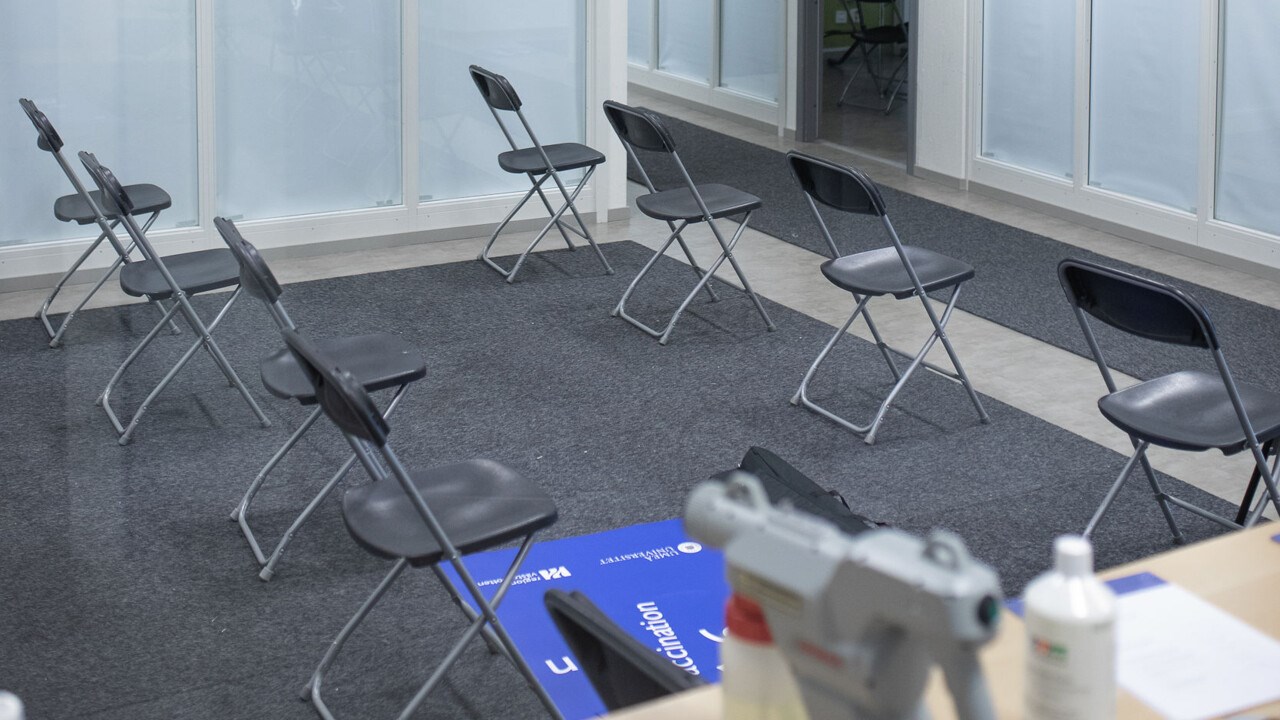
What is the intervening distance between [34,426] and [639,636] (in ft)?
7.91

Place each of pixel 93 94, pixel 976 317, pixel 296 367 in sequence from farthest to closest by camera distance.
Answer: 1. pixel 93 94
2. pixel 976 317
3. pixel 296 367

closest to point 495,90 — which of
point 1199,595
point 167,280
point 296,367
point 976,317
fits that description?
point 167,280

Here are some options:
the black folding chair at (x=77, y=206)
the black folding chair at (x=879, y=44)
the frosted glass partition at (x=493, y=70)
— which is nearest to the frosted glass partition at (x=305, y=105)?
the frosted glass partition at (x=493, y=70)

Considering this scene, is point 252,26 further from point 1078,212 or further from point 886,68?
point 886,68

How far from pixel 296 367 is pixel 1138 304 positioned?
215 cm

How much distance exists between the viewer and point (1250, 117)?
235 inches

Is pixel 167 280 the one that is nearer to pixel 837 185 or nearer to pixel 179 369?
pixel 179 369

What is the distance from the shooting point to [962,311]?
5.73 m

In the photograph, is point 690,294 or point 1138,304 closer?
point 1138,304

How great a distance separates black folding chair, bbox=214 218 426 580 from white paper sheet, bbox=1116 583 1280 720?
7.17 ft

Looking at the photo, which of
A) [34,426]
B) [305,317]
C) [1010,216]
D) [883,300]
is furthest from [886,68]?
[34,426]

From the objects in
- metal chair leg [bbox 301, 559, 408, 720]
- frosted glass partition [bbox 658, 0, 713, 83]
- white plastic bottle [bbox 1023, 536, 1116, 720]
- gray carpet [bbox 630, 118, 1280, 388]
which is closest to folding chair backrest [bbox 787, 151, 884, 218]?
gray carpet [bbox 630, 118, 1280, 388]

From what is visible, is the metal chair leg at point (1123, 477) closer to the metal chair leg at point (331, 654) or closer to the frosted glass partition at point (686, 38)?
the metal chair leg at point (331, 654)

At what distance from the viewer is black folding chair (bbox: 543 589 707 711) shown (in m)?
1.73
